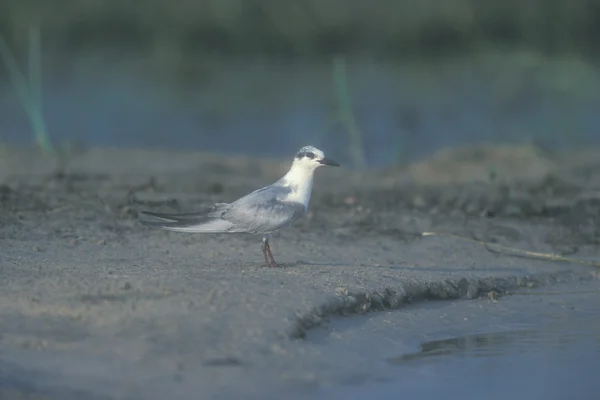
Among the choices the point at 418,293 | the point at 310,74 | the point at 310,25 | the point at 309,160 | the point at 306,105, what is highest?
the point at 310,25

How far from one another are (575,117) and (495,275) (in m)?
7.06

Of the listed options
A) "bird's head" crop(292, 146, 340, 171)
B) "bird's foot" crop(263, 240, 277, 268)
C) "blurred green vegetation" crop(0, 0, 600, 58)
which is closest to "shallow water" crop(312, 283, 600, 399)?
"bird's foot" crop(263, 240, 277, 268)

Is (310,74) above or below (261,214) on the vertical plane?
above

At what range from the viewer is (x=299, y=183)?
6664mm

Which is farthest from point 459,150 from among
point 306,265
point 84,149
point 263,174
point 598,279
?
point 306,265

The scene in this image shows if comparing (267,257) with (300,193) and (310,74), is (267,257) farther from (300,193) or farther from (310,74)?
(310,74)

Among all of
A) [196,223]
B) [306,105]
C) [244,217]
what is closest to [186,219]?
[196,223]

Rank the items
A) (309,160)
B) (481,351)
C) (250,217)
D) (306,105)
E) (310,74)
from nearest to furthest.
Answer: (481,351) < (250,217) < (309,160) < (306,105) < (310,74)

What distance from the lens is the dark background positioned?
13.5m

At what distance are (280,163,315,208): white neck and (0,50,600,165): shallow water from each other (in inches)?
201

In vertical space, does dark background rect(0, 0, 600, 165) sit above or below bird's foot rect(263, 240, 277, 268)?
above

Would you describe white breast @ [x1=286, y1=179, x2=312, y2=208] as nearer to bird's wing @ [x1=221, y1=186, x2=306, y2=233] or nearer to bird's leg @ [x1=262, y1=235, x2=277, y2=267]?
bird's wing @ [x1=221, y1=186, x2=306, y2=233]

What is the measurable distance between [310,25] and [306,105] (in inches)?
135

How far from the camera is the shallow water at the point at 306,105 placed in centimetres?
1330
